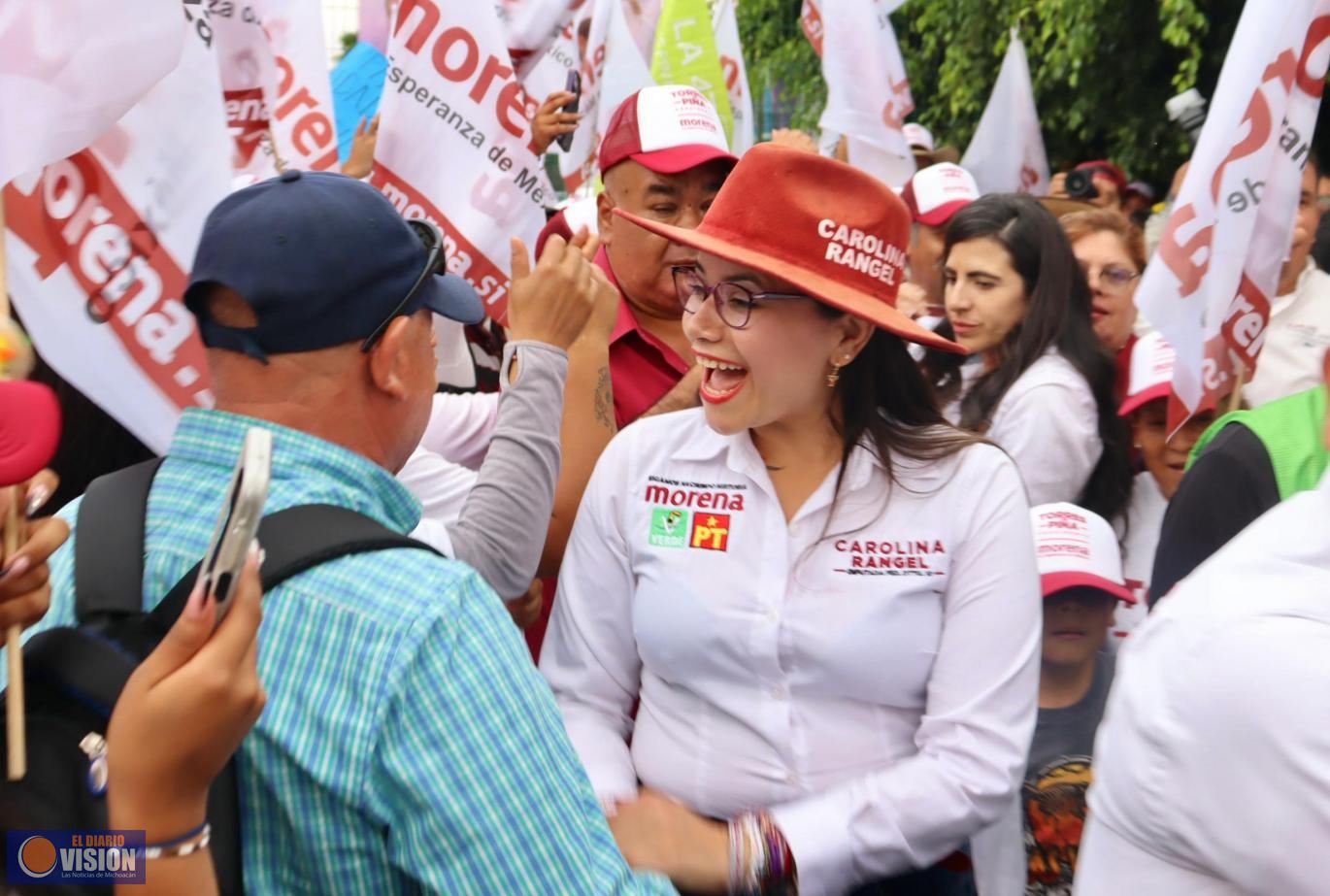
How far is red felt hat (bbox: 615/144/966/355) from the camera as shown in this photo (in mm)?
2535

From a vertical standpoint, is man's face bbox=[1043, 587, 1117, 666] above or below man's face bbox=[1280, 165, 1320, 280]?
above

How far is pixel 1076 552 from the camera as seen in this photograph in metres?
3.40

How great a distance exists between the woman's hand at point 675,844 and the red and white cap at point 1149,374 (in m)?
2.40

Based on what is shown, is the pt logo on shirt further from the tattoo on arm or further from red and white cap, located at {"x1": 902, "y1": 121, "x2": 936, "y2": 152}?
red and white cap, located at {"x1": 902, "y1": 121, "x2": 936, "y2": 152}

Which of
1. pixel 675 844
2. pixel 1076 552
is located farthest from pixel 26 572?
pixel 1076 552

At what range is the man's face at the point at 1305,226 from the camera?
16.0 feet

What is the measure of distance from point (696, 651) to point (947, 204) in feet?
14.4

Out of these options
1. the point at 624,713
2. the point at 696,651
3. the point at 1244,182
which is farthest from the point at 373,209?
the point at 1244,182

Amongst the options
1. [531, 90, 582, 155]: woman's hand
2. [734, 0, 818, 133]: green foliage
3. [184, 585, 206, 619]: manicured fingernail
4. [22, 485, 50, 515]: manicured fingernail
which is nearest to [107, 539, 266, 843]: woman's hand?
[184, 585, 206, 619]: manicured fingernail

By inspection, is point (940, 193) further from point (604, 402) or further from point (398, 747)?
point (398, 747)

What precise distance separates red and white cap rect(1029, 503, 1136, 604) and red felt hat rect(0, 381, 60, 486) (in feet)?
7.77

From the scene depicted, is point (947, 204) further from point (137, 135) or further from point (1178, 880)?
point (1178, 880)

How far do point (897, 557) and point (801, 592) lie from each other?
174 millimetres

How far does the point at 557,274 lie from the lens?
2.84 metres
